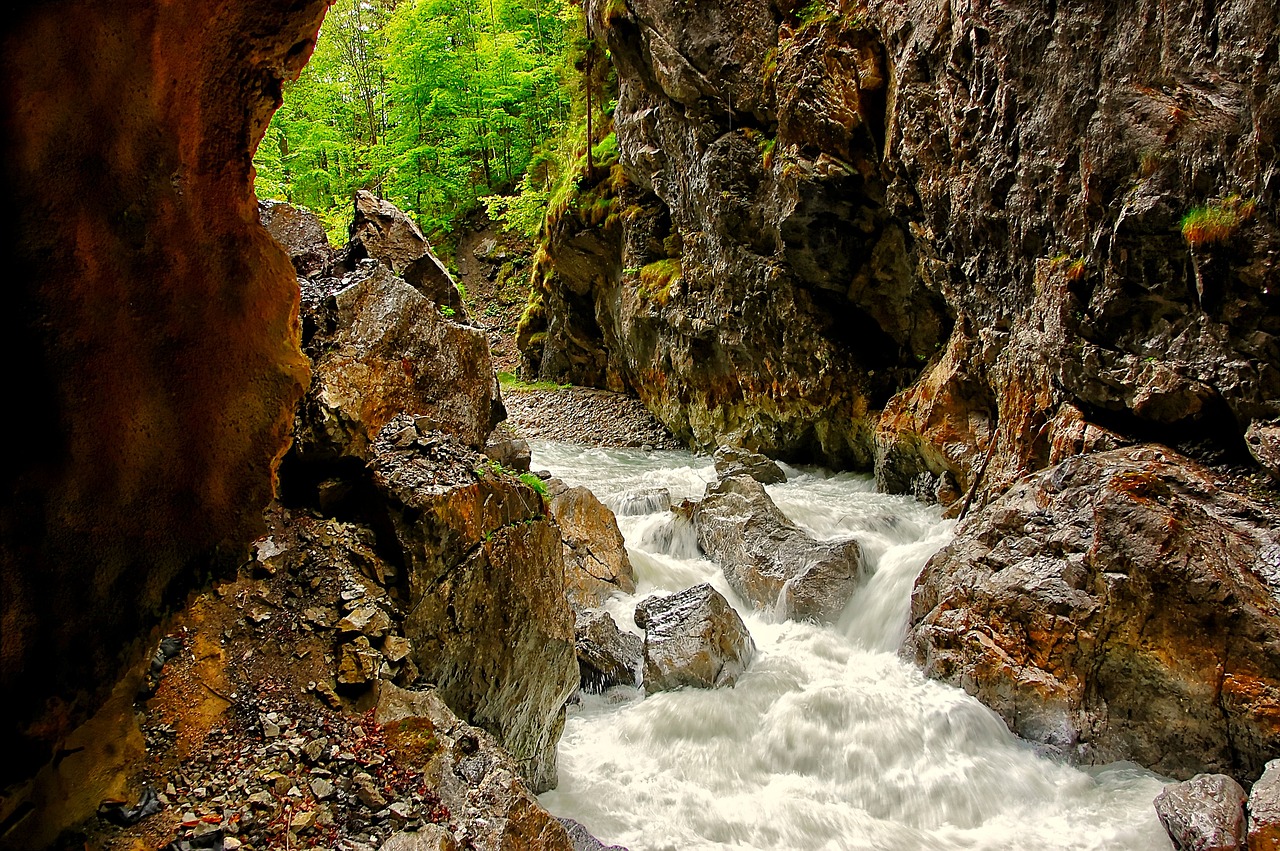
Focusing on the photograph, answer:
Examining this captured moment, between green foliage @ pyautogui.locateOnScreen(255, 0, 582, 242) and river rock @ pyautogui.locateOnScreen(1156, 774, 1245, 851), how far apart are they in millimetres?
25694

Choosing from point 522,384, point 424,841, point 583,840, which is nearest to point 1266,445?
point 583,840

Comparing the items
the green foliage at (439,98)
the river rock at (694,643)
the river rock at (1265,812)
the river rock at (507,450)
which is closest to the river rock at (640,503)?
the river rock at (694,643)

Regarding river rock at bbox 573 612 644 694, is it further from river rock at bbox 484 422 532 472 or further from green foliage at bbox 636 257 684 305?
green foliage at bbox 636 257 684 305

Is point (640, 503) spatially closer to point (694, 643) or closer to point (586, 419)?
point (694, 643)

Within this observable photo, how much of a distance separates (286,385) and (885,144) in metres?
11.7

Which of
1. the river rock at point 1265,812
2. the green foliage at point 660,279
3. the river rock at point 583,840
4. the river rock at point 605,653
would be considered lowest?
the river rock at point 605,653

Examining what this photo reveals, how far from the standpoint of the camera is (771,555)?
9711mm

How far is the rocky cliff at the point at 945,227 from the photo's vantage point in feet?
20.5

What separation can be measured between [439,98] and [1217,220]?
28454mm

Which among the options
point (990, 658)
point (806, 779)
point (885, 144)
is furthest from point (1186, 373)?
point (885, 144)

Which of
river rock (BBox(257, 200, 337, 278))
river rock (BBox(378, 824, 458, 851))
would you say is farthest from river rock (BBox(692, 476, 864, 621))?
river rock (BBox(257, 200, 337, 278))

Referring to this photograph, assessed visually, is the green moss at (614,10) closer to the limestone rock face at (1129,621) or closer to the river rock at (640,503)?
the river rock at (640,503)

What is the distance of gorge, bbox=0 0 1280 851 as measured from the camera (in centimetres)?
213

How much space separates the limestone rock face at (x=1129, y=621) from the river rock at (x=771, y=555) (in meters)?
1.69
